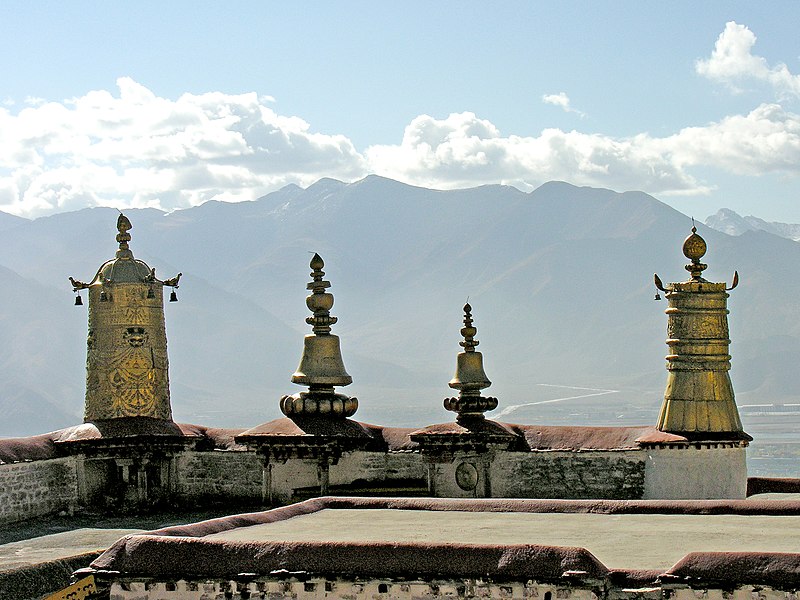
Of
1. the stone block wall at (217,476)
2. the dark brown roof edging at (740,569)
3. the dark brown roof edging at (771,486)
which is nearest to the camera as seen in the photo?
the dark brown roof edging at (740,569)

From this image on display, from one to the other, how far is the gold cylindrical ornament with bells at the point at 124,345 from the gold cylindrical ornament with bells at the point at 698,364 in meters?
7.31

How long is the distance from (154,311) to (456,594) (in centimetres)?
1300

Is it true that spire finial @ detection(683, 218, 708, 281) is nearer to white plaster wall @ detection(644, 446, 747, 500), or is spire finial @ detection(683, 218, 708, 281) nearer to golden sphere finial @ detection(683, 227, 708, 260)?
golden sphere finial @ detection(683, 227, 708, 260)

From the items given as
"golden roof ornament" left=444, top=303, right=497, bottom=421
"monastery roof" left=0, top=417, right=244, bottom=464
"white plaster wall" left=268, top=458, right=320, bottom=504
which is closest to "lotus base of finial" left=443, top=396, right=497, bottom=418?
"golden roof ornament" left=444, top=303, right=497, bottom=421

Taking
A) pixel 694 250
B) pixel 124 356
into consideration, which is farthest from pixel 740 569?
pixel 124 356

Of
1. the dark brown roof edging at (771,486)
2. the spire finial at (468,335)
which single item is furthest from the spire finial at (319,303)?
the dark brown roof edging at (771,486)

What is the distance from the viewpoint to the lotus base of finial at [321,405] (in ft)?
69.8

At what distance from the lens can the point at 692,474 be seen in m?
19.0

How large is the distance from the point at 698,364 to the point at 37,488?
29.4 feet

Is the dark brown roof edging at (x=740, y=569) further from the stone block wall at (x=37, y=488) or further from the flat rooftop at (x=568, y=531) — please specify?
the stone block wall at (x=37, y=488)

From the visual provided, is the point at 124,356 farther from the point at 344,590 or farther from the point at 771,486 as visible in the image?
the point at 344,590

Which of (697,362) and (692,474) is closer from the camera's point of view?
(692,474)

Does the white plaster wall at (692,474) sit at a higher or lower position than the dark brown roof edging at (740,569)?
higher

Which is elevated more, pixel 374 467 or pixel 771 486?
pixel 374 467
